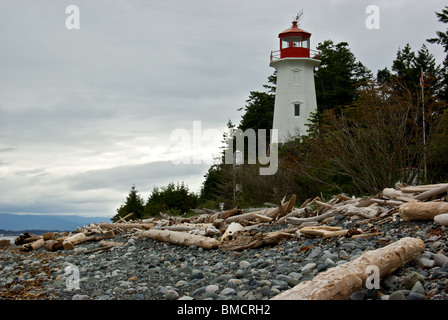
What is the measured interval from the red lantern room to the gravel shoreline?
27.9 m

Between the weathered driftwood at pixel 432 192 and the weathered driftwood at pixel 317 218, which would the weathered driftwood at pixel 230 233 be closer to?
the weathered driftwood at pixel 317 218

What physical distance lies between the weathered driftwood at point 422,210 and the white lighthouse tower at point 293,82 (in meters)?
→ 27.1

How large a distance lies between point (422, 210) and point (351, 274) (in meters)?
3.82

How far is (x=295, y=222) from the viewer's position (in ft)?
32.3

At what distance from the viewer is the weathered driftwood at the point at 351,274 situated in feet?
13.7

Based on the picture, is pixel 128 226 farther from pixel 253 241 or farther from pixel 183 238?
pixel 253 241

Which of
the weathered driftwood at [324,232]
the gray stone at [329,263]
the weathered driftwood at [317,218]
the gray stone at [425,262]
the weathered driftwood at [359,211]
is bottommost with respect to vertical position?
the gray stone at [329,263]

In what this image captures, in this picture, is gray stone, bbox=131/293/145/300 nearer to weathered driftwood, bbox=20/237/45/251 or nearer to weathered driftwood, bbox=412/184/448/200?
weathered driftwood, bbox=412/184/448/200

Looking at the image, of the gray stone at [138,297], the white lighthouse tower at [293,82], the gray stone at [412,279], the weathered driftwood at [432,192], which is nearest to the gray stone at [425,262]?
the gray stone at [412,279]

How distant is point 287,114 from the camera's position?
35281 millimetres

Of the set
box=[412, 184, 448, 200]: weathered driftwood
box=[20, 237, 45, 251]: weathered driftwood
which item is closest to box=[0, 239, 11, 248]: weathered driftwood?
box=[20, 237, 45, 251]: weathered driftwood

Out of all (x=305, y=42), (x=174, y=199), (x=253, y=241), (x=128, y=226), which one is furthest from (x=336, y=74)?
(x=253, y=241)
